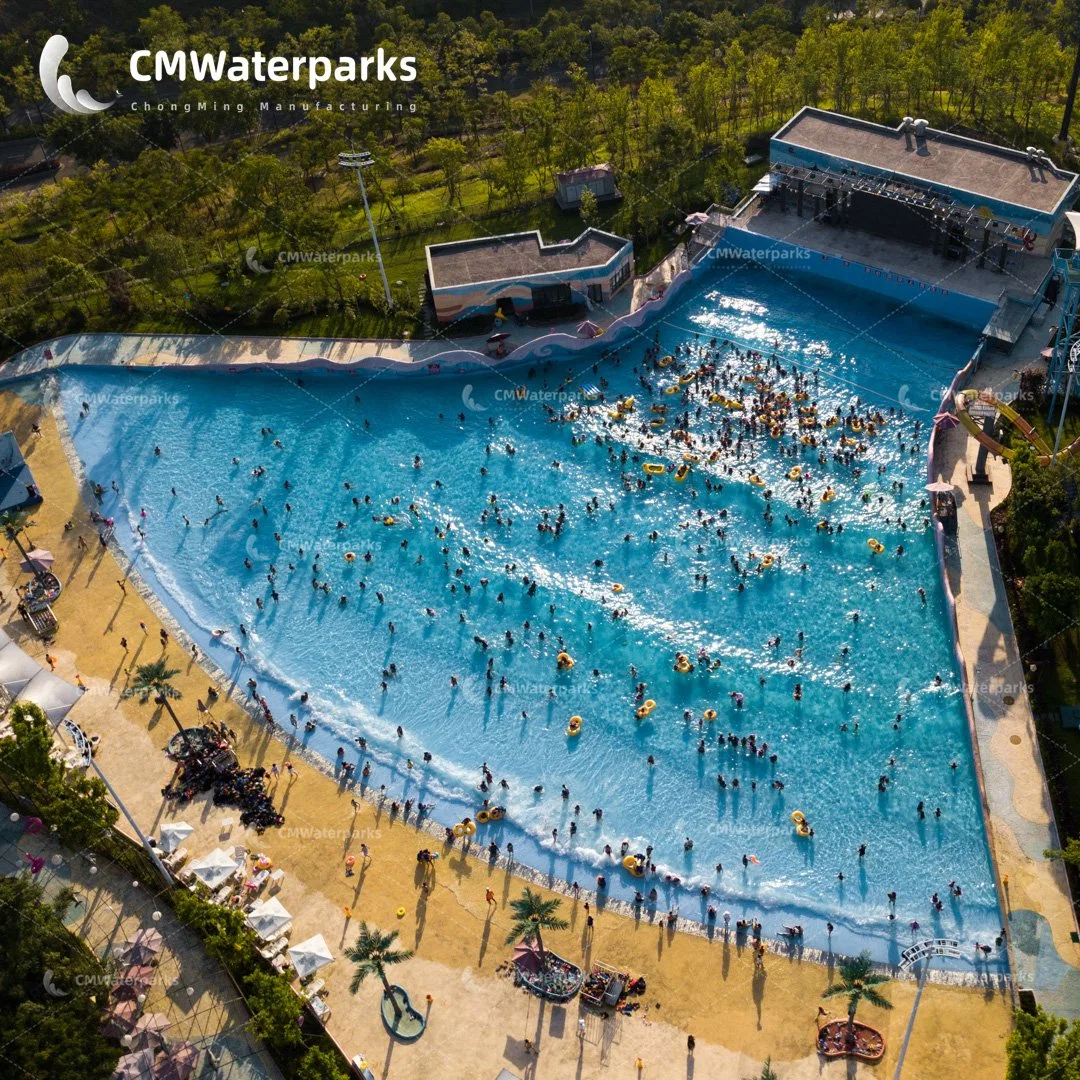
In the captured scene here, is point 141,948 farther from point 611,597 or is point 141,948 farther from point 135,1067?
point 611,597

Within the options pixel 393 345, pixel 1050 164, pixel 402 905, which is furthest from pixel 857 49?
pixel 402 905

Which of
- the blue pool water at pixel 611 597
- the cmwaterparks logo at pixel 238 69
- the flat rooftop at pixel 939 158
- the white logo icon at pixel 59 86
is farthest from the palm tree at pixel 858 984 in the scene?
the white logo icon at pixel 59 86

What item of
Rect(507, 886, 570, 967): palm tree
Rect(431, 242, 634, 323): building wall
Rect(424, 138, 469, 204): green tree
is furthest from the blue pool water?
Rect(424, 138, 469, 204): green tree

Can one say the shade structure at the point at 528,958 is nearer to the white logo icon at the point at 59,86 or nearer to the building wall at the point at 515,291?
the building wall at the point at 515,291

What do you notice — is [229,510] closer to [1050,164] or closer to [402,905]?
[402,905]

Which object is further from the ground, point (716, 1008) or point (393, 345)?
point (393, 345)
